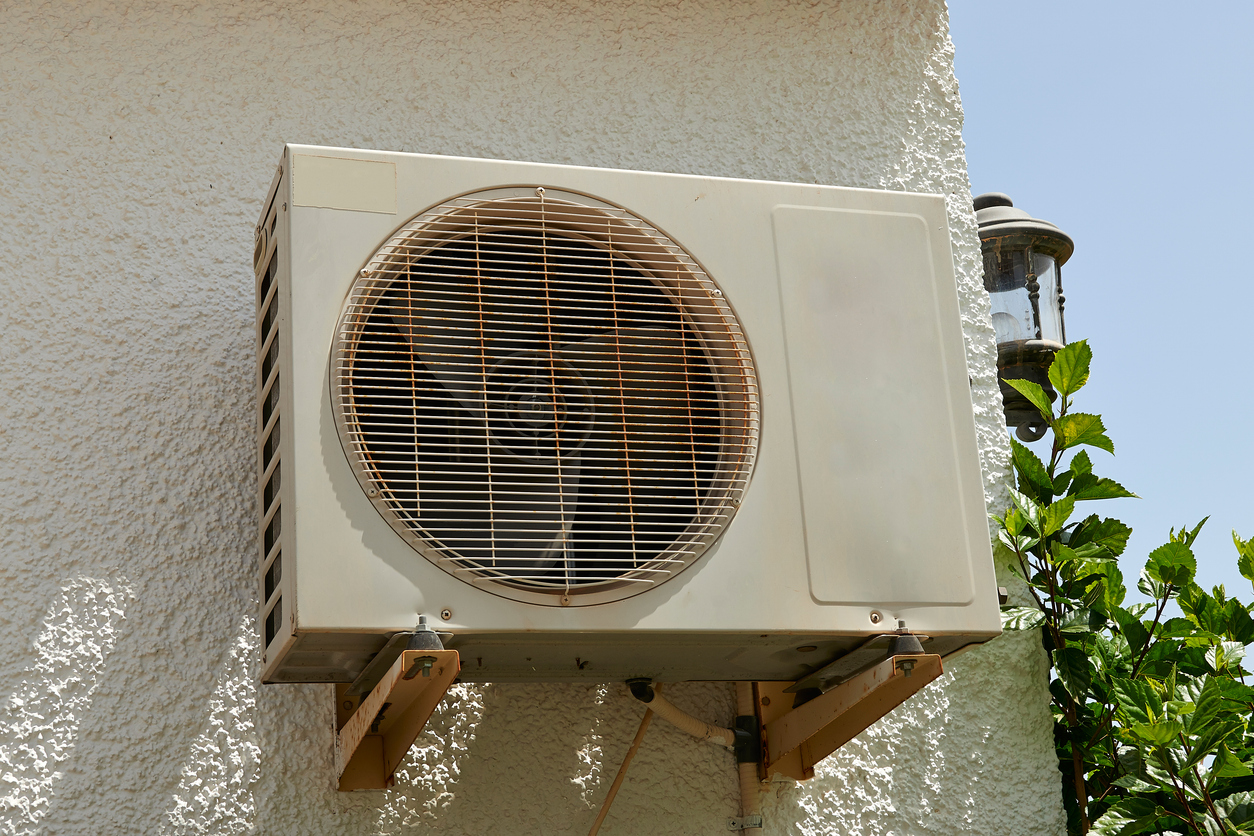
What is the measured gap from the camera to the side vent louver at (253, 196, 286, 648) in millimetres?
1854

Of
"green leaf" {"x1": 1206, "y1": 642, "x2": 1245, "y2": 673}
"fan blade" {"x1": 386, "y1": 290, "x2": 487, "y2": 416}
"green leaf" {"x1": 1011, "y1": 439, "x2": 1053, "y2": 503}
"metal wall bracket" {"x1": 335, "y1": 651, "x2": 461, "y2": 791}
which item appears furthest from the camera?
"green leaf" {"x1": 1011, "y1": 439, "x2": 1053, "y2": 503}

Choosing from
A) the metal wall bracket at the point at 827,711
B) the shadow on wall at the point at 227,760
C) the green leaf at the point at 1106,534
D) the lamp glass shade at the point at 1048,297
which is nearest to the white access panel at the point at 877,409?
the metal wall bracket at the point at 827,711

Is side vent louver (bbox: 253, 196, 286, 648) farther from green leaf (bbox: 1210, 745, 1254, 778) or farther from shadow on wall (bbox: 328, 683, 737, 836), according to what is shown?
green leaf (bbox: 1210, 745, 1254, 778)

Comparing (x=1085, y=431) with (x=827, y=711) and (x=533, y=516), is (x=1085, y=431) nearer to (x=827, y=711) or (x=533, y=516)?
(x=827, y=711)

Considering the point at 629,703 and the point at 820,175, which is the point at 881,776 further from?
the point at 820,175

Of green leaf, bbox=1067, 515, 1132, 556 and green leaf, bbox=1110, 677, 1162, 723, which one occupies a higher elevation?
green leaf, bbox=1067, 515, 1132, 556

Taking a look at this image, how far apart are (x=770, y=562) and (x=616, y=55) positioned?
1.44 metres

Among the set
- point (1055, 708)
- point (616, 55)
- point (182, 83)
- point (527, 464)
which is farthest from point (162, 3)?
point (1055, 708)

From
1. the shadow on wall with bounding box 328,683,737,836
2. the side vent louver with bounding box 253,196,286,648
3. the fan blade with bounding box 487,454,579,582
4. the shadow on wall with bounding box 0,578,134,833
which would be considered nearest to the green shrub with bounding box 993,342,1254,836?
the shadow on wall with bounding box 328,683,737,836

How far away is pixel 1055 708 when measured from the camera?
2564 millimetres

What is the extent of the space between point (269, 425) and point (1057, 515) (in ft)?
5.20

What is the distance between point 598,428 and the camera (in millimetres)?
1867

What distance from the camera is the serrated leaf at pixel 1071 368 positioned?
2615 mm

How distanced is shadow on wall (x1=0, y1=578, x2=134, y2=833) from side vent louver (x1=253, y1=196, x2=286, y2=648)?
0.33 m
